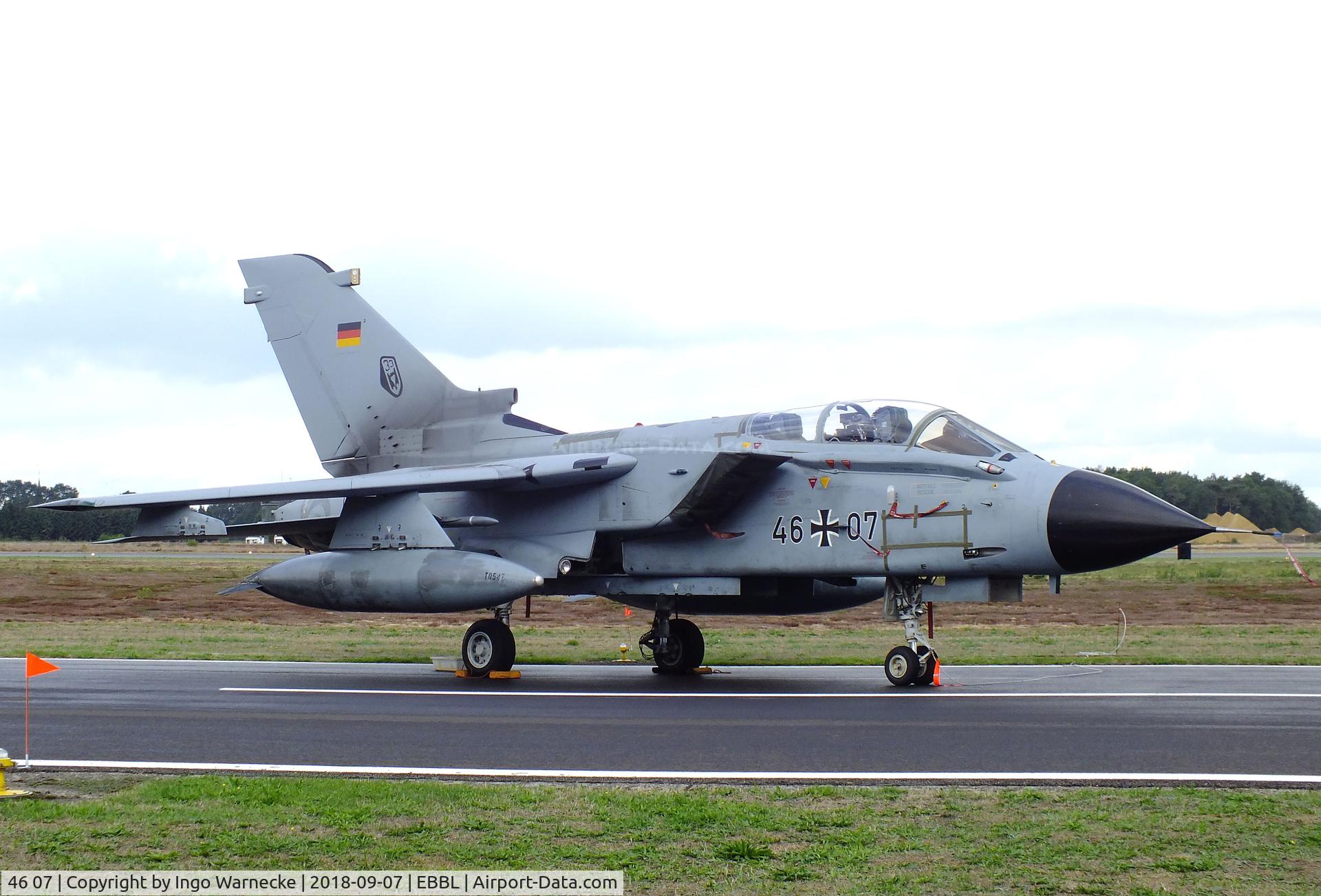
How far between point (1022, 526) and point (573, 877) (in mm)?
8484

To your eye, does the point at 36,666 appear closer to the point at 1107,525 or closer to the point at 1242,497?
the point at 1107,525

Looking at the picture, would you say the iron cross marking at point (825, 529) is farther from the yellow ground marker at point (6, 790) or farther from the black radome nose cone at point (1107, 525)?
the yellow ground marker at point (6, 790)

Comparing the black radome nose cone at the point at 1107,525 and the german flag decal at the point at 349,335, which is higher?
the german flag decal at the point at 349,335

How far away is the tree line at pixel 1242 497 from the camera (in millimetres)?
58844

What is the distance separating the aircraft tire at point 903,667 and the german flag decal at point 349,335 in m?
9.98

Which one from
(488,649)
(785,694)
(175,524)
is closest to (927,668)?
(785,694)

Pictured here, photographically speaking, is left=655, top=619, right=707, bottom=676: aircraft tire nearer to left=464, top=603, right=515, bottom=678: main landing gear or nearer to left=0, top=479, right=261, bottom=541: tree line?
left=464, top=603, right=515, bottom=678: main landing gear

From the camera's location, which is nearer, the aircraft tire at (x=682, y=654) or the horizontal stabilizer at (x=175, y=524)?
the horizontal stabilizer at (x=175, y=524)

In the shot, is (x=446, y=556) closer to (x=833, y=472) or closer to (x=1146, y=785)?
(x=833, y=472)

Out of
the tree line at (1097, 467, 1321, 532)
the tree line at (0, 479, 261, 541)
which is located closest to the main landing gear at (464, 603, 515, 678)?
the tree line at (1097, 467, 1321, 532)

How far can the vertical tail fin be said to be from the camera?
19234mm

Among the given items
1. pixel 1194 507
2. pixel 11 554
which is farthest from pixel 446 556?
pixel 11 554

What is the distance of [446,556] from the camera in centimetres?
1561
